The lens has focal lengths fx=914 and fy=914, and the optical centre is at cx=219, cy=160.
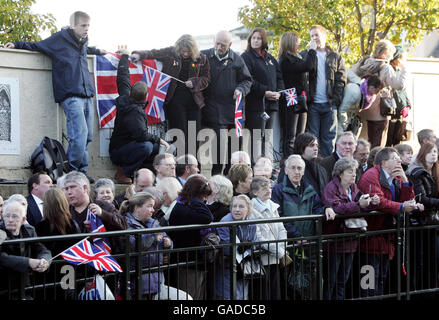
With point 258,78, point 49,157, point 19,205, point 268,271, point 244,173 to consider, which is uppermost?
point 258,78

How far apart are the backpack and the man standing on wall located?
15 cm

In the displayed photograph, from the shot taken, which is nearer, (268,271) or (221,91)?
(268,271)

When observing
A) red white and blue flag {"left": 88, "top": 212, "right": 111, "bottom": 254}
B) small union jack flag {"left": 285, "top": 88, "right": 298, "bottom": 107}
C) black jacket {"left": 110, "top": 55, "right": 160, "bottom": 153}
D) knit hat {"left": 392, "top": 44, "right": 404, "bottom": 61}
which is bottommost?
red white and blue flag {"left": 88, "top": 212, "right": 111, "bottom": 254}

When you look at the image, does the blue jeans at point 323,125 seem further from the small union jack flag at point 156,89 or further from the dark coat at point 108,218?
the dark coat at point 108,218

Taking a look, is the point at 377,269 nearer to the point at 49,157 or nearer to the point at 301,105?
the point at 301,105

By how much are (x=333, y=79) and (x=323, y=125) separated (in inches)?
28.7

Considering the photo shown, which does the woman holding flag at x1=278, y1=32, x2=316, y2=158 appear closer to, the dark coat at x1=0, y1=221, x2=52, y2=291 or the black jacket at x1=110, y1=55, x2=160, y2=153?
the black jacket at x1=110, y1=55, x2=160, y2=153

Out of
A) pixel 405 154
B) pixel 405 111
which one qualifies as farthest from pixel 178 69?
pixel 405 111

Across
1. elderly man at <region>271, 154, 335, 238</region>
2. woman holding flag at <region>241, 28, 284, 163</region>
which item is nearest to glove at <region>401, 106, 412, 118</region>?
woman holding flag at <region>241, 28, 284, 163</region>

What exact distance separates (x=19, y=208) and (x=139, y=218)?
4.52 ft

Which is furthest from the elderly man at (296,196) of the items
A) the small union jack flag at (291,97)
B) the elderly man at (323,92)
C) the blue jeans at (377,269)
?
the elderly man at (323,92)

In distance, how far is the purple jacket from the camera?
33.0 ft

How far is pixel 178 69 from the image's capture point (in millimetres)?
13078
